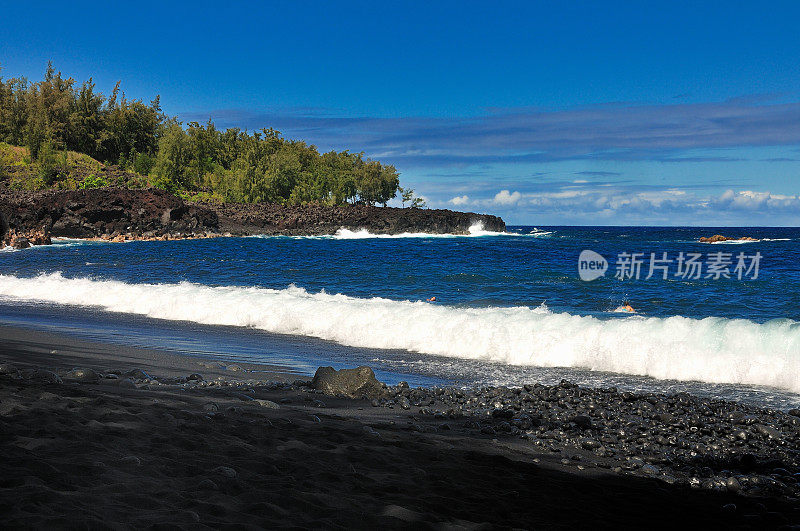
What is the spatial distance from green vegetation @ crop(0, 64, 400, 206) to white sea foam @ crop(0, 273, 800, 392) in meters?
101

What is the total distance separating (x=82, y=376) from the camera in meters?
7.93

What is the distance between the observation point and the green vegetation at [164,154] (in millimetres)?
115438

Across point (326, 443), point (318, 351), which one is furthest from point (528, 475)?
point (318, 351)

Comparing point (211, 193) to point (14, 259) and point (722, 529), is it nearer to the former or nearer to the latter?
point (14, 259)

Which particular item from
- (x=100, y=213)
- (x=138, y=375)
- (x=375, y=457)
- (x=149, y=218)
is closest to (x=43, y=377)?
(x=138, y=375)

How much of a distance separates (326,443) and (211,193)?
124 metres

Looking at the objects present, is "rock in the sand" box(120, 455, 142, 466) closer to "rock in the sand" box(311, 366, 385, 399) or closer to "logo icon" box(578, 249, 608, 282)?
"rock in the sand" box(311, 366, 385, 399)

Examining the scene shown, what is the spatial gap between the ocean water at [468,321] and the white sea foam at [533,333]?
0.04 m

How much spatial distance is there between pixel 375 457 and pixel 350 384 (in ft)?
11.4

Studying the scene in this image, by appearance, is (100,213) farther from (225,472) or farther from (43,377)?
(225,472)

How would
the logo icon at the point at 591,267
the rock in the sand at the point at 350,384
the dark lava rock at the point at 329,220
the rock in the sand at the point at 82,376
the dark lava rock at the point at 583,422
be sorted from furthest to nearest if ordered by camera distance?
1. the dark lava rock at the point at 329,220
2. the logo icon at the point at 591,267
3. the rock in the sand at the point at 350,384
4. the rock in the sand at the point at 82,376
5. the dark lava rock at the point at 583,422

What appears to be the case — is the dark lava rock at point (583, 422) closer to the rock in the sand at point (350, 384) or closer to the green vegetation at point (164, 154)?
the rock in the sand at point (350, 384)

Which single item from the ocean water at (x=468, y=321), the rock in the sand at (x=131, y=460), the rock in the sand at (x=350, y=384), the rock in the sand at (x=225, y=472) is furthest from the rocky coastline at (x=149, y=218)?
the rock in the sand at (x=225, y=472)

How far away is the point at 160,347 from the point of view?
1265 cm
